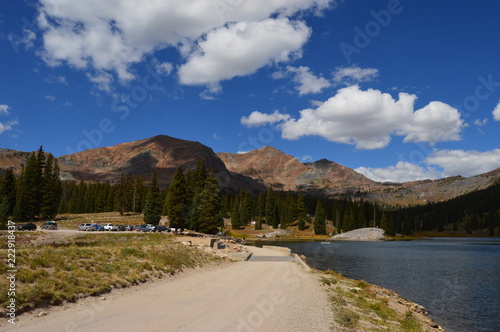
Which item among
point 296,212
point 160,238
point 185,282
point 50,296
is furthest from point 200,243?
point 296,212

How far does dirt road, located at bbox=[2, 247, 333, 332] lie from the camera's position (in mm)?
13156

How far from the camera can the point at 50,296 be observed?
15359 mm

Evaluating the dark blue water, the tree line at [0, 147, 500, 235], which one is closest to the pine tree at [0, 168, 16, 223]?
the tree line at [0, 147, 500, 235]

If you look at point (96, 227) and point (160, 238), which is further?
point (96, 227)

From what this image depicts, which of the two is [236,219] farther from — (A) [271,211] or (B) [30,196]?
(B) [30,196]

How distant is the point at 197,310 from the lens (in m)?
15.9

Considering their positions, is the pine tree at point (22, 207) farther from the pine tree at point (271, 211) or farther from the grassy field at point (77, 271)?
the pine tree at point (271, 211)

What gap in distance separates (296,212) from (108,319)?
14916 cm

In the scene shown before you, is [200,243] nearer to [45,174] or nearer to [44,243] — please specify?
[44,243]

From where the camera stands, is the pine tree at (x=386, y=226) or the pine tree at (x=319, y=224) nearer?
the pine tree at (x=319, y=224)

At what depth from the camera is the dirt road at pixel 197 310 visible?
13.2 m

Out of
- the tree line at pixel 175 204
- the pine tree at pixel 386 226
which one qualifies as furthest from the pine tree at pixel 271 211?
the pine tree at pixel 386 226

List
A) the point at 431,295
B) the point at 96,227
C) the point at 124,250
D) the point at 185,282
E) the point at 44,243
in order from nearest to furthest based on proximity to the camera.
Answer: the point at 185,282 → the point at 124,250 → the point at 431,295 → the point at 44,243 → the point at 96,227

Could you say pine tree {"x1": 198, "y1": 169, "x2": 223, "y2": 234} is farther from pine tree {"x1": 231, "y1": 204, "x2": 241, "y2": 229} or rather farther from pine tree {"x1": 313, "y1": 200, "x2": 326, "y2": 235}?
pine tree {"x1": 313, "y1": 200, "x2": 326, "y2": 235}
